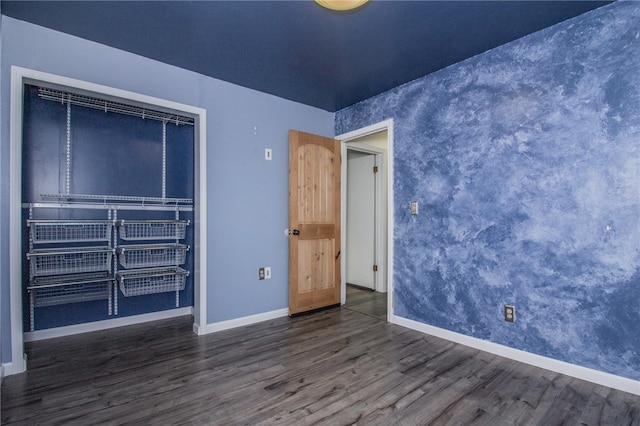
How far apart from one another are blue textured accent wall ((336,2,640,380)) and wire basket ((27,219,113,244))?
3.03 m

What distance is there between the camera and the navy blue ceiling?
2014mm

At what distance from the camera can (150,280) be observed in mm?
3184

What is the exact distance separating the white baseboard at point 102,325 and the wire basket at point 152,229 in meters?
0.84

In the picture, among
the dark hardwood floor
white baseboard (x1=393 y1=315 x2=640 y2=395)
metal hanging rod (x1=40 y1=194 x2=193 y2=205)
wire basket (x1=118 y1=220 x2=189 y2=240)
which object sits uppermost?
metal hanging rod (x1=40 y1=194 x2=193 y2=205)

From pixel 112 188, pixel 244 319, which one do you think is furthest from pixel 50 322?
pixel 244 319

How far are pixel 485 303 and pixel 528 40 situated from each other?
2.09 meters

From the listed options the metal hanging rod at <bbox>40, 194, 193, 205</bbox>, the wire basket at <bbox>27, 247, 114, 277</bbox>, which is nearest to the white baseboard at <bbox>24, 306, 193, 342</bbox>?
the wire basket at <bbox>27, 247, 114, 277</bbox>

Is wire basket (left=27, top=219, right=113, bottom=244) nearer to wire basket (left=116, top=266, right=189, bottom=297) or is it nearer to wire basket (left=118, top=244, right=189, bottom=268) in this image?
wire basket (left=118, top=244, right=189, bottom=268)

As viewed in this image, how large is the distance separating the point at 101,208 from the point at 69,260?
1.81 feet

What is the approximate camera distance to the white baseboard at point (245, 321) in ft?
9.89

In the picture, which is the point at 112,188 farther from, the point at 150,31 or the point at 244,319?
the point at 244,319

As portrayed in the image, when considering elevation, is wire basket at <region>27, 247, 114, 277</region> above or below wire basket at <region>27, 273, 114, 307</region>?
above

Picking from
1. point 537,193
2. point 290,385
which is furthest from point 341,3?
point 290,385

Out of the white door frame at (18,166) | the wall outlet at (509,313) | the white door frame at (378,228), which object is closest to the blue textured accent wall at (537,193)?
the wall outlet at (509,313)
